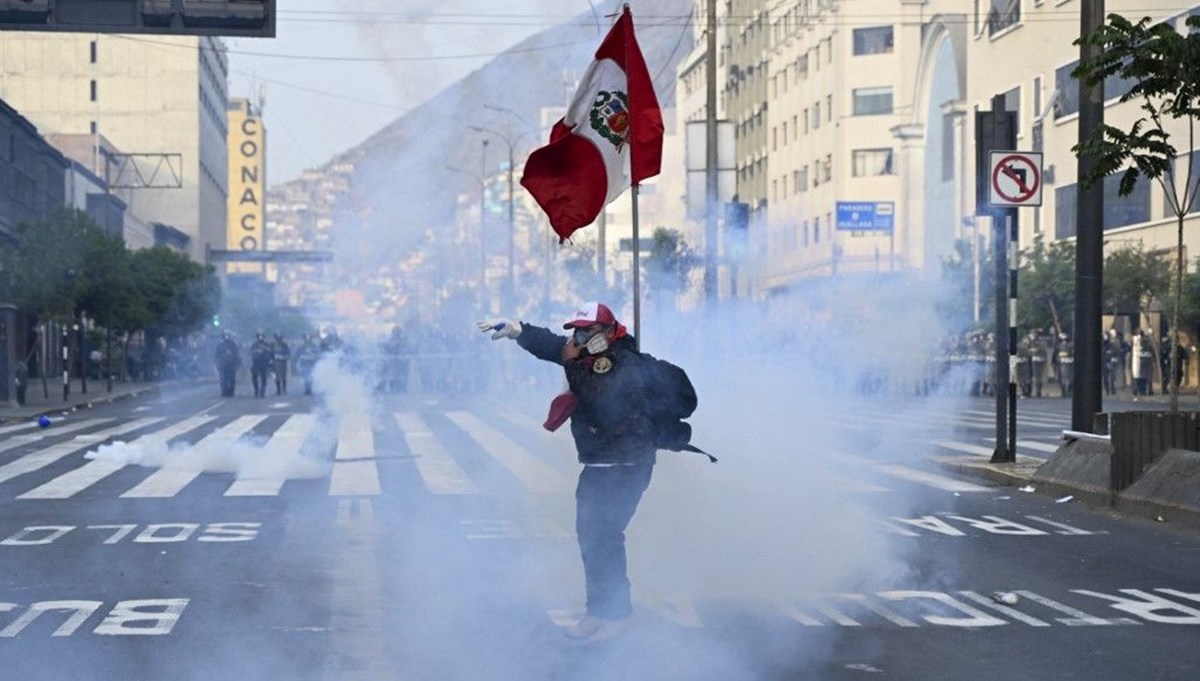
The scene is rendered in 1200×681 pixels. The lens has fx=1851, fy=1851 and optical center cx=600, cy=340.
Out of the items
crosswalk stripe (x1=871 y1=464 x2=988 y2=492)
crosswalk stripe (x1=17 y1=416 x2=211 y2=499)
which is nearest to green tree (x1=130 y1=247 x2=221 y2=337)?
crosswalk stripe (x1=17 y1=416 x2=211 y2=499)

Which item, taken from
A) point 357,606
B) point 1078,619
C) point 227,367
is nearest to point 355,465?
point 357,606

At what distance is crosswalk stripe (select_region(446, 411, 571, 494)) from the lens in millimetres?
19750

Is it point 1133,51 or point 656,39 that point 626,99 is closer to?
point 656,39

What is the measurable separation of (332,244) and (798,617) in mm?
16066

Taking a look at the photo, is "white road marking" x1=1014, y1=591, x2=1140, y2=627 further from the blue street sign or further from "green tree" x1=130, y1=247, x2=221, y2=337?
the blue street sign

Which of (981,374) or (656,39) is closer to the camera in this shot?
(656,39)

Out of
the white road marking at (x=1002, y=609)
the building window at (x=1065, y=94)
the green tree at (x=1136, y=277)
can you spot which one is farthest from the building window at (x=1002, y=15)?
the white road marking at (x=1002, y=609)

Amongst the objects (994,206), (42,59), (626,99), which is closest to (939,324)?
A: (994,206)

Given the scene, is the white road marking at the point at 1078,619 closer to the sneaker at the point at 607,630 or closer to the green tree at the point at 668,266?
the sneaker at the point at 607,630

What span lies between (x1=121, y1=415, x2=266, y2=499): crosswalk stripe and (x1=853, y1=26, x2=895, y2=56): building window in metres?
64.0

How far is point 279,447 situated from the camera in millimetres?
25844

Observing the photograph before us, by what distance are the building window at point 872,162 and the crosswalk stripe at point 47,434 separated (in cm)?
5846

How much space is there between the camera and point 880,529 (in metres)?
15.3

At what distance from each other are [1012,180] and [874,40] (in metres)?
70.7
